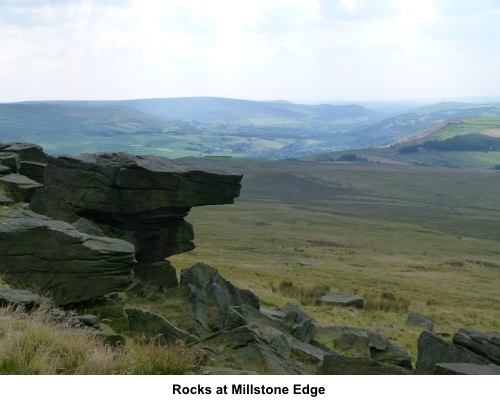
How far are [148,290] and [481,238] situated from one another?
117 m

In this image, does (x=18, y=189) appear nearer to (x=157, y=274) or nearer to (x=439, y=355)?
(x=157, y=274)

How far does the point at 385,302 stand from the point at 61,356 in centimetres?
3802

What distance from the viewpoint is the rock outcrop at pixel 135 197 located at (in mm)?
28766

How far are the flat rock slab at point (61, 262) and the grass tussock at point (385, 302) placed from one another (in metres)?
28.0

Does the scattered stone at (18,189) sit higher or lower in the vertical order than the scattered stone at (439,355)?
higher

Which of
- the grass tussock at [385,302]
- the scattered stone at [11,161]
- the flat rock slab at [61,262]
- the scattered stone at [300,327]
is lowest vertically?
the grass tussock at [385,302]

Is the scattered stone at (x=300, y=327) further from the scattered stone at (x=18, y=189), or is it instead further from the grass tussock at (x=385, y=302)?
the grass tussock at (x=385, y=302)

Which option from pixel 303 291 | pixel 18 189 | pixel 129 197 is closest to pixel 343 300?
pixel 303 291

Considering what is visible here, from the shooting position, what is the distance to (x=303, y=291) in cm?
4716

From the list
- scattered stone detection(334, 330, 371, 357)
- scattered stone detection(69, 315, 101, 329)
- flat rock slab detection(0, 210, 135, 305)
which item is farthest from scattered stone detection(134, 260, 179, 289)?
scattered stone detection(69, 315, 101, 329)

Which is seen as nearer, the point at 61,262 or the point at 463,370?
the point at 463,370

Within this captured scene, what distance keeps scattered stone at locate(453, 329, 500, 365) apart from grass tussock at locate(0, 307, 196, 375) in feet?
50.8

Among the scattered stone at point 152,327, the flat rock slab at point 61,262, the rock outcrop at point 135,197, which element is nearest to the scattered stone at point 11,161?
the rock outcrop at point 135,197

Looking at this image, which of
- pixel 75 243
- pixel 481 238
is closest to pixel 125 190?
pixel 75 243
